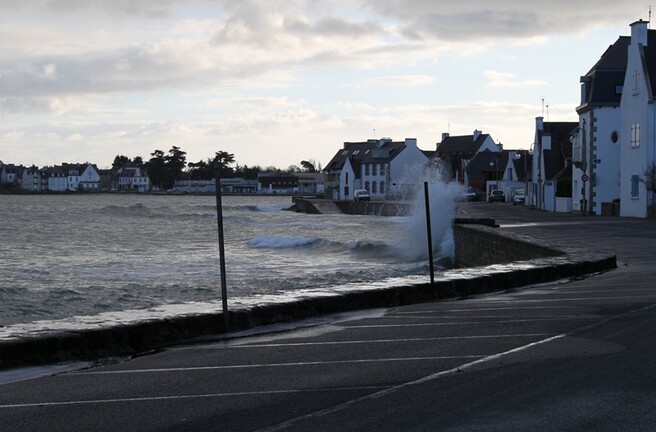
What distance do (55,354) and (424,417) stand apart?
4.67 m

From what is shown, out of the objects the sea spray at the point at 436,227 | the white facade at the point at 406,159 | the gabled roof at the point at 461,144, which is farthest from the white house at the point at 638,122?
the gabled roof at the point at 461,144

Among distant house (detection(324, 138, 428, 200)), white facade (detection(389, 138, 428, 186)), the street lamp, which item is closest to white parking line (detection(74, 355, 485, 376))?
distant house (detection(324, 138, 428, 200))

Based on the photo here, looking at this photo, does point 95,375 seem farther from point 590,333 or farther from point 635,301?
point 635,301

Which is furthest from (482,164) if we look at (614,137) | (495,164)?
(614,137)

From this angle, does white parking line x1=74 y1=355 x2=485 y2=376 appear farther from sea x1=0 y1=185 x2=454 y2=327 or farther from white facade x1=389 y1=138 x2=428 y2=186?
white facade x1=389 y1=138 x2=428 y2=186

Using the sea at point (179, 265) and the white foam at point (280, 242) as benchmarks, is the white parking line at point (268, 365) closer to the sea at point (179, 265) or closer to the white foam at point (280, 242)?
the sea at point (179, 265)

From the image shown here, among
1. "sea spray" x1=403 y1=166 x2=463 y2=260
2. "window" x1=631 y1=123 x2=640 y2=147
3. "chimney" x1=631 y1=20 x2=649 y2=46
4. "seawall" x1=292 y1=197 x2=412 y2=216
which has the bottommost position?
"seawall" x1=292 y1=197 x2=412 y2=216


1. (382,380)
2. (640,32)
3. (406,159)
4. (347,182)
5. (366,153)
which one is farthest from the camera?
(347,182)

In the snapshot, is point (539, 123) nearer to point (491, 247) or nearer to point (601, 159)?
point (601, 159)

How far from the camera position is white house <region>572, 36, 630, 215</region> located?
62.7m

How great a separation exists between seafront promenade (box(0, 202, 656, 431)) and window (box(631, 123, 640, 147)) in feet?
139

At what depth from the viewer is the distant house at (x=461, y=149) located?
15312 centimetres

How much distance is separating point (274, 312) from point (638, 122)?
44.7 m

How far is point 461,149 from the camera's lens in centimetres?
16100
